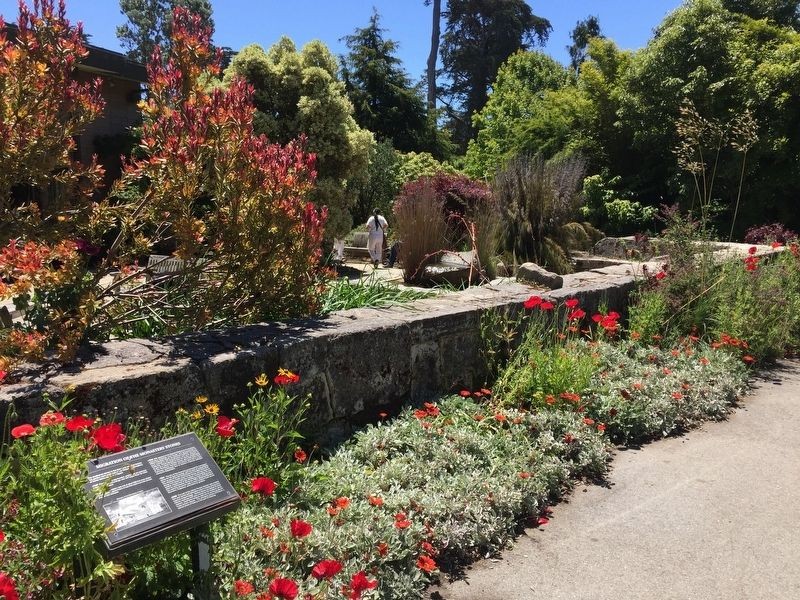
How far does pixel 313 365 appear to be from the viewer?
313 cm

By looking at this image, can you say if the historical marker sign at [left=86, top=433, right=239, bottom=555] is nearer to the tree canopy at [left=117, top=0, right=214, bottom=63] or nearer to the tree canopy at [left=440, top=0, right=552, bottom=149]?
the tree canopy at [left=440, top=0, right=552, bottom=149]

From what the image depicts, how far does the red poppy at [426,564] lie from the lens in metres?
2.24

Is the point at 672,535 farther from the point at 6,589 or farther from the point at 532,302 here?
the point at 6,589

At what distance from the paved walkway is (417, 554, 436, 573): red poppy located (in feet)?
0.43

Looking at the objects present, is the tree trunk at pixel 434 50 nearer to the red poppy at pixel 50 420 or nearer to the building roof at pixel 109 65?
the building roof at pixel 109 65

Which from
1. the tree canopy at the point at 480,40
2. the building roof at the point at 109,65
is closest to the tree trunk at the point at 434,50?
the tree canopy at the point at 480,40

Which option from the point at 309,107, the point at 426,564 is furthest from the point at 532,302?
the point at 309,107

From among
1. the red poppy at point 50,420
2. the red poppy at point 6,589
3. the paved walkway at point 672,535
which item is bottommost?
the paved walkway at point 672,535

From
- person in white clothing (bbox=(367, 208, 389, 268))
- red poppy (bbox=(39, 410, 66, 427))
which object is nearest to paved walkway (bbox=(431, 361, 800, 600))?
red poppy (bbox=(39, 410, 66, 427))

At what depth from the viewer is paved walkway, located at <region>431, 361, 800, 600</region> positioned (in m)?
2.40

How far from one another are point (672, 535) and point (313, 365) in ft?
5.93

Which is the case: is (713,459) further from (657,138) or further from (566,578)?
(657,138)

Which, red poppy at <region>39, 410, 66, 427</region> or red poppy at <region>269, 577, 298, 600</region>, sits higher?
red poppy at <region>39, 410, 66, 427</region>

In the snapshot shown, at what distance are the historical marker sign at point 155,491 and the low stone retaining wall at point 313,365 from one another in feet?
1.84
